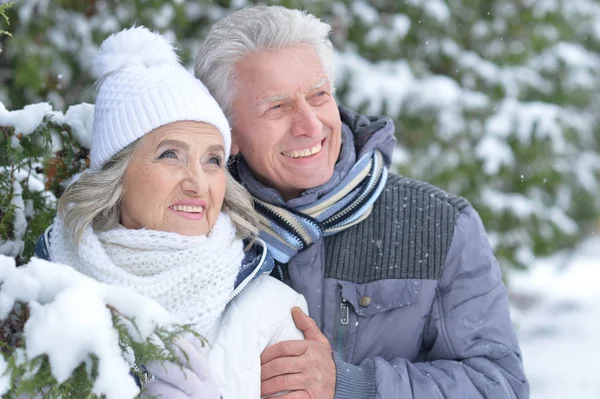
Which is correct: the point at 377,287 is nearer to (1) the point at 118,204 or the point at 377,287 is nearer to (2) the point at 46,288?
(1) the point at 118,204

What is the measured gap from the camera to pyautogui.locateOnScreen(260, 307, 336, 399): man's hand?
226 centimetres

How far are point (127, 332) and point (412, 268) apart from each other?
1.37 metres

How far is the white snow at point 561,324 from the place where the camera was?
6.34 metres

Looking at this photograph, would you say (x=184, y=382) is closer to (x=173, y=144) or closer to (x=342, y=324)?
(x=173, y=144)

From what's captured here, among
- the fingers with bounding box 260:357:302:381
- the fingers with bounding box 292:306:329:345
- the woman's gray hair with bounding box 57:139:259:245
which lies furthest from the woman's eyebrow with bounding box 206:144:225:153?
the fingers with bounding box 260:357:302:381

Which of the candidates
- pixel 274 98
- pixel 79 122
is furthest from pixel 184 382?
pixel 79 122

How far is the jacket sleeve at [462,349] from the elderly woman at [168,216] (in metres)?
0.31

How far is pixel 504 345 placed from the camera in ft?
8.54

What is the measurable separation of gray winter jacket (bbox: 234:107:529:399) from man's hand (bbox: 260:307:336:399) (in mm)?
167

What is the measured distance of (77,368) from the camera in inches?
57.3

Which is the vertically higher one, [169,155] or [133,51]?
[133,51]

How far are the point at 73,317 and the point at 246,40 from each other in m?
1.49

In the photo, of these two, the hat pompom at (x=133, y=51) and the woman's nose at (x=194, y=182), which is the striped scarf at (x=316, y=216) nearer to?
the woman's nose at (x=194, y=182)

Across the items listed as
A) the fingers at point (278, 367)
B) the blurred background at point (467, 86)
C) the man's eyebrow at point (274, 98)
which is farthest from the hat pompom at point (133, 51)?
the blurred background at point (467, 86)
